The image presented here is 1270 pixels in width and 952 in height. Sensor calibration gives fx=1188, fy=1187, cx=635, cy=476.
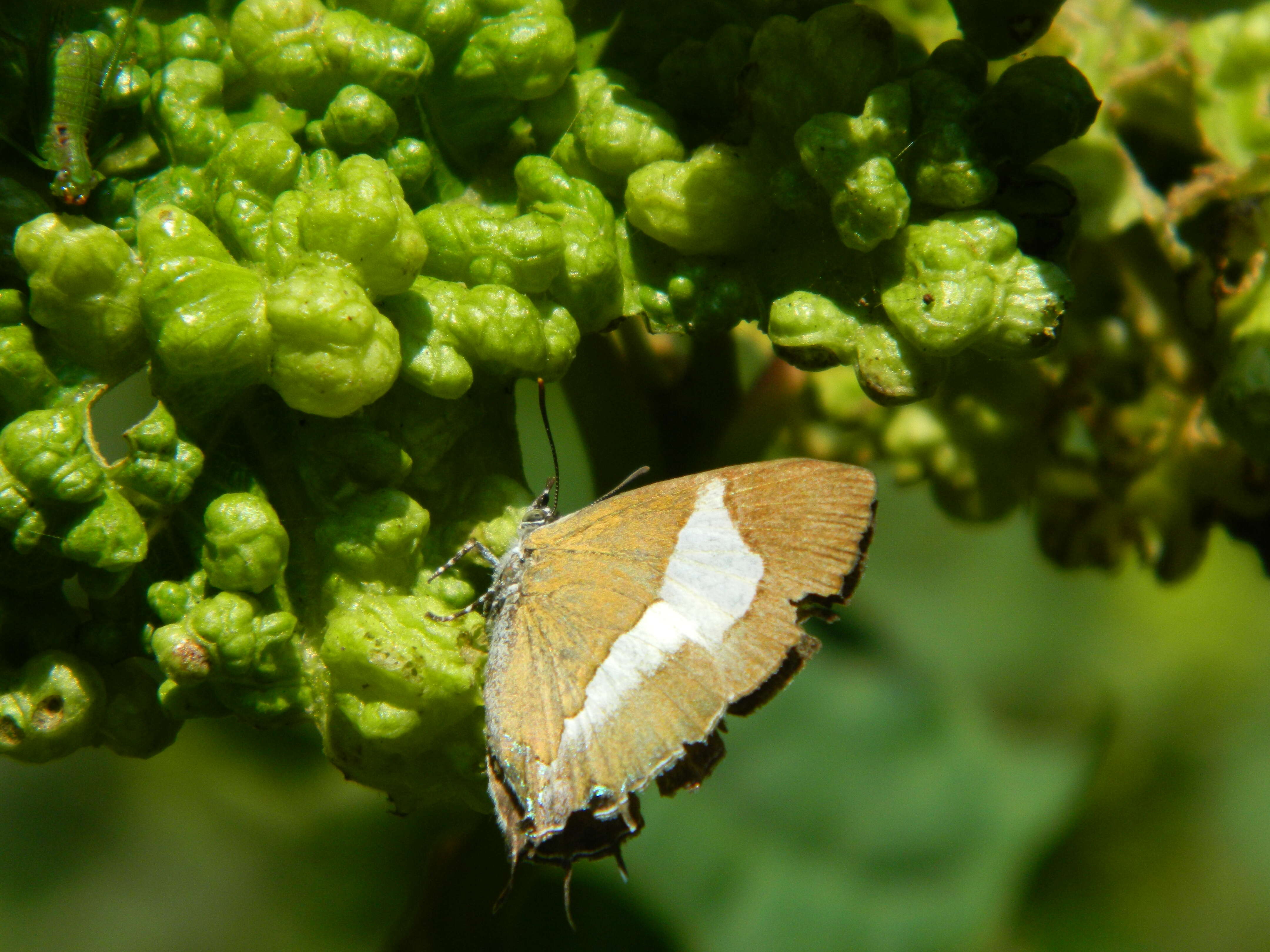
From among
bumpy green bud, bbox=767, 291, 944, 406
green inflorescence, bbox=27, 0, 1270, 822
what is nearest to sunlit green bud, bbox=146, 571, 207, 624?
green inflorescence, bbox=27, 0, 1270, 822

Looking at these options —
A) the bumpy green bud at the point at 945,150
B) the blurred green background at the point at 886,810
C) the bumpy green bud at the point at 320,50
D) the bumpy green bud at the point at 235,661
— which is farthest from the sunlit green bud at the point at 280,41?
the blurred green background at the point at 886,810

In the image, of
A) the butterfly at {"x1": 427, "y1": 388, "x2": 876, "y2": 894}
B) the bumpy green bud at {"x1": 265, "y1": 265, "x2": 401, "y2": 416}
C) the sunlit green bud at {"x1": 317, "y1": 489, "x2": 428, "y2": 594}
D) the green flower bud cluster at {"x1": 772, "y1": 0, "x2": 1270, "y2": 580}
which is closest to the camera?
the bumpy green bud at {"x1": 265, "y1": 265, "x2": 401, "y2": 416}

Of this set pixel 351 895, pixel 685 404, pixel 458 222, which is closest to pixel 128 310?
pixel 458 222

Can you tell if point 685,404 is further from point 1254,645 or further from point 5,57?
point 1254,645

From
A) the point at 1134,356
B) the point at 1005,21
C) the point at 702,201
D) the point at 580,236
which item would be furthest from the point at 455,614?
the point at 1134,356

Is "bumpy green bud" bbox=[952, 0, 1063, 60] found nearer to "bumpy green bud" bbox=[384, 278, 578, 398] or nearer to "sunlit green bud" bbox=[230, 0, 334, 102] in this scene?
"bumpy green bud" bbox=[384, 278, 578, 398]

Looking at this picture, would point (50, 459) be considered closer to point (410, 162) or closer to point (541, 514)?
point (410, 162)
